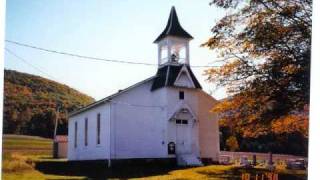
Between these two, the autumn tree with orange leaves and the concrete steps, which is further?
the concrete steps

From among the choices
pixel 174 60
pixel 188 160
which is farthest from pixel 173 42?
pixel 188 160

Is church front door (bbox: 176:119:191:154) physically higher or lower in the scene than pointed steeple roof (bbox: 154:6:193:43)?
lower

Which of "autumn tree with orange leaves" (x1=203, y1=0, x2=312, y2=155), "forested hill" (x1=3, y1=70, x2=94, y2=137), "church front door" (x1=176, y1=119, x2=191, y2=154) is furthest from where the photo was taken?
"church front door" (x1=176, y1=119, x2=191, y2=154)

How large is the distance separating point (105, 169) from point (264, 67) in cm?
223

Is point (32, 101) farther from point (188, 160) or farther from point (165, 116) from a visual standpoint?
point (188, 160)

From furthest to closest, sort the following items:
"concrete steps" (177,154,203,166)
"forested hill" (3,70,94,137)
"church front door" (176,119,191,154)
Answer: "church front door" (176,119,191,154) < "concrete steps" (177,154,203,166) < "forested hill" (3,70,94,137)

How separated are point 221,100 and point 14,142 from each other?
2266mm

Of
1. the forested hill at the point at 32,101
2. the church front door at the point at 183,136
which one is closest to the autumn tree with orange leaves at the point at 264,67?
the church front door at the point at 183,136

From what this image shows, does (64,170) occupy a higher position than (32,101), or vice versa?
(32,101)

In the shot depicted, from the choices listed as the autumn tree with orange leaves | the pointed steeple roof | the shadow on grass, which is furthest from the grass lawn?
the pointed steeple roof

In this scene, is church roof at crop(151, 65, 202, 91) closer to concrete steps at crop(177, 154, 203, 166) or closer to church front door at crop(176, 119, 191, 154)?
church front door at crop(176, 119, 191, 154)

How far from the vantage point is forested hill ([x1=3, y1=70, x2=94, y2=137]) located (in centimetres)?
527

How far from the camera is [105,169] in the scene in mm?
5703

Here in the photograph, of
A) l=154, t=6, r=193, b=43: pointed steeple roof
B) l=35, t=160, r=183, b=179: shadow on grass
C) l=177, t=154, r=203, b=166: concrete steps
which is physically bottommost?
l=35, t=160, r=183, b=179: shadow on grass
